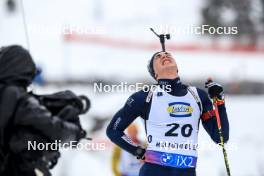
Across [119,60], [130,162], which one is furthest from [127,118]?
[119,60]

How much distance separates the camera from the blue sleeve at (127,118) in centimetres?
638

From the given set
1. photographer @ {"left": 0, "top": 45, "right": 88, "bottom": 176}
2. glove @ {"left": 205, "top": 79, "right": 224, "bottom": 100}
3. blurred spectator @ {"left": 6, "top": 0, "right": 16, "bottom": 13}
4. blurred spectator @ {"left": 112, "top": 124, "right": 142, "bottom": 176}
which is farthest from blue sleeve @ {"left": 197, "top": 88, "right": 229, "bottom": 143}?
blurred spectator @ {"left": 6, "top": 0, "right": 16, "bottom": 13}

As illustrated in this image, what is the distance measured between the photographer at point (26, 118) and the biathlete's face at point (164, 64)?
147cm

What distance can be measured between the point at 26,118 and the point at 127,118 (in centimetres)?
193

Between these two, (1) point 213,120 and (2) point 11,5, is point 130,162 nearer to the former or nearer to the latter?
(1) point 213,120

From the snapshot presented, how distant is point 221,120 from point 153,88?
66 cm

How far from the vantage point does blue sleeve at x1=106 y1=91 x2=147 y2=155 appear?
20.9 feet

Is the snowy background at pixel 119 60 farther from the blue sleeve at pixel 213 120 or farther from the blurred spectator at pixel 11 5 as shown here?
the blue sleeve at pixel 213 120

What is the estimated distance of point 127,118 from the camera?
21.2ft

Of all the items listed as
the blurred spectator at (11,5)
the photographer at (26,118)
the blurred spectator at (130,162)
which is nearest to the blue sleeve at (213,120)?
the photographer at (26,118)

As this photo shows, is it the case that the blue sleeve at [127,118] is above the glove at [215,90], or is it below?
below

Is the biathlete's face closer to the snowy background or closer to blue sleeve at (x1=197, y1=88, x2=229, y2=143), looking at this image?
blue sleeve at (x1=197, y1=88, x2=229, y2=143)

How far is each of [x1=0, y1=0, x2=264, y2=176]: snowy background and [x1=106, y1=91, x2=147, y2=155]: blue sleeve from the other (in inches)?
187

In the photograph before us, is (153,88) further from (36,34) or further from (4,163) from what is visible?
(36,34)
